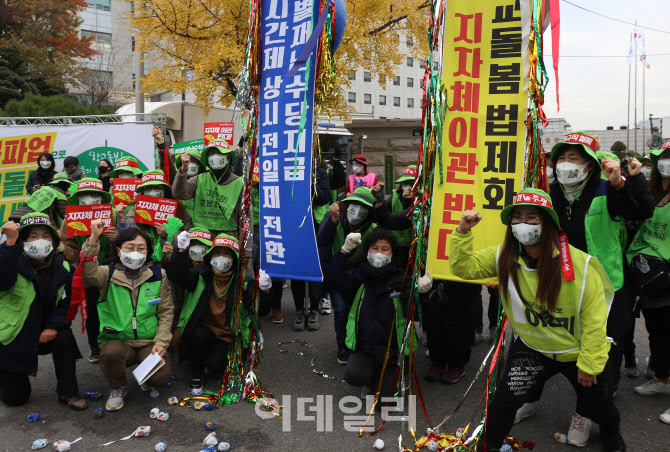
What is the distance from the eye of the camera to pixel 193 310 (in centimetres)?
442

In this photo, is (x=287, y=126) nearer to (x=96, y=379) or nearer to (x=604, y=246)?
(x=604, y=246)

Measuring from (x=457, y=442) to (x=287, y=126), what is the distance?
98.8 inches

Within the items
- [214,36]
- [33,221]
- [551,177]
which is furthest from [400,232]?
[214,36]

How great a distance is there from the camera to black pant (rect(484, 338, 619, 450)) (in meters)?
3.07

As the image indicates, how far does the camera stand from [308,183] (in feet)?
13.0

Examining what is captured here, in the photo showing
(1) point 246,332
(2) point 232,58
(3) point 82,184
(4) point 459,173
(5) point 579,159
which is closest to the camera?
(5) point 579,159

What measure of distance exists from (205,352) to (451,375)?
2.04 metres

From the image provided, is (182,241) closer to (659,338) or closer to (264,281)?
(264,281)

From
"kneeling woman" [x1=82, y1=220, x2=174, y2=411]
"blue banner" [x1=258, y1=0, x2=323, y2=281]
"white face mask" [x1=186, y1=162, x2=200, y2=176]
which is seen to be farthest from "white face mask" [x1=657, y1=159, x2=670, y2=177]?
"white face mask" [x1=186, y1=162, x2=200, y2=176]

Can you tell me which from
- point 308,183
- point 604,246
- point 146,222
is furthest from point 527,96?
point 146,222

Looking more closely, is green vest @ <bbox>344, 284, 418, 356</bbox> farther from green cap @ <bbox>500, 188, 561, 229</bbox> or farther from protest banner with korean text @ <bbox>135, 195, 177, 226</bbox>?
protest banner with korean text @ <bbox>135, 195, 177, 226</bbox>

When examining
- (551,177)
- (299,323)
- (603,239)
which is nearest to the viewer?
(603,239)

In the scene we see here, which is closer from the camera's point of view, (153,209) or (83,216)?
(83,216)

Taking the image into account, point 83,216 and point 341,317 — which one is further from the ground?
point 83,216
